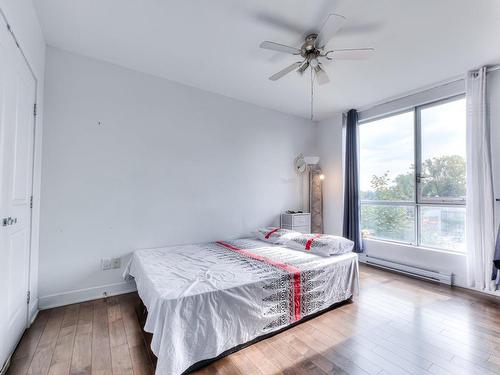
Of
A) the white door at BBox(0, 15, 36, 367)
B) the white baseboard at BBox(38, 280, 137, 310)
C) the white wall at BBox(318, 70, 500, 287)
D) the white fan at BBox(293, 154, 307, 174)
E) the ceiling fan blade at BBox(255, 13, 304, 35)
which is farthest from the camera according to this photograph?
the white fan at BBox(293, 154, 307, 174)

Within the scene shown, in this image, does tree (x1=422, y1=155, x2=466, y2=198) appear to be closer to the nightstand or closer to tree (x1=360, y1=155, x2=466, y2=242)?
tree (x1=360, y1=155, x2=466, y2=242)

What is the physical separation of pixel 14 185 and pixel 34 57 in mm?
1190

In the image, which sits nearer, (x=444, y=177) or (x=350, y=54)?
(x=350, y=54)

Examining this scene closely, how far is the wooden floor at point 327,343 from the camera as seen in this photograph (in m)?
1.62

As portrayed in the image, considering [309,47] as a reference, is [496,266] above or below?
below

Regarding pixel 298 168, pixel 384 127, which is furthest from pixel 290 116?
pixel 384 127

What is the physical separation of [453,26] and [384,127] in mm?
2028

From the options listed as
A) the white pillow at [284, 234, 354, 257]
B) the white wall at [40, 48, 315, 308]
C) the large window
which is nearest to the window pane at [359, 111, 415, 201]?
the large window

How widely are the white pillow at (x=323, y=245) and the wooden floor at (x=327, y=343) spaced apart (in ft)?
1.92

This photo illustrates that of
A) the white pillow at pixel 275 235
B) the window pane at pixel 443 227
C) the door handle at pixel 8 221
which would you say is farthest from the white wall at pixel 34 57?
the window pane at pixel 443 227

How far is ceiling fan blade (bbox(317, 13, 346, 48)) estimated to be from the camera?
1705mm

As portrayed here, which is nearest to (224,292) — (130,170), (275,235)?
(275,235)

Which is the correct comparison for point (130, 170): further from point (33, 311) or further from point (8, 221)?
point (33, 311)

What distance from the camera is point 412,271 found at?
346cm
